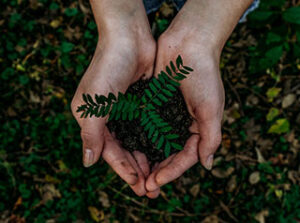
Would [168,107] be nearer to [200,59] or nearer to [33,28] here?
[200,59]

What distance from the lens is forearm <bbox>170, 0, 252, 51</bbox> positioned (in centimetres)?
286

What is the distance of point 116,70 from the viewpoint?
265 centimetres

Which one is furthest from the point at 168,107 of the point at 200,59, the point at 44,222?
the point at 44,222

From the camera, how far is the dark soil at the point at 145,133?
2810 millimetres

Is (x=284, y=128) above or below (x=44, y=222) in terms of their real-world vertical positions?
below

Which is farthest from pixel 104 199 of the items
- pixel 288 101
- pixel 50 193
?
pixel 288 101

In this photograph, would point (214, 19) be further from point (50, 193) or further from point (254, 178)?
point (50, 193)

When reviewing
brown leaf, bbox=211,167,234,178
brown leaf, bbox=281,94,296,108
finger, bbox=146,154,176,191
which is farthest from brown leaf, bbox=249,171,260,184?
finger, bbox=146,154,176,191

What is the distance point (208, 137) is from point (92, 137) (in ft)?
3.28

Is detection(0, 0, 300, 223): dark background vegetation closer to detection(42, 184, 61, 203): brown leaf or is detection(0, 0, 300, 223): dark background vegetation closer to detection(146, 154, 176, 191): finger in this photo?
detection(42, 184, 61, 203): brown leaf

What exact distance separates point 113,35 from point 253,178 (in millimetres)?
2401

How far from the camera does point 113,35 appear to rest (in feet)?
9.30

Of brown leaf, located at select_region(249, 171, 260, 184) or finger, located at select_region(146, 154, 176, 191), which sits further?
brown leaf, located at select_region(249, 171, 260, 184)

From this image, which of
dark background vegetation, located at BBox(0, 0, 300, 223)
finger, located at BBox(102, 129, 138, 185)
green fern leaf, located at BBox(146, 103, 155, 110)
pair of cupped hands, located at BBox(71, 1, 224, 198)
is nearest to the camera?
green fern leaf, located at BBox(146, 103, 155, 110)
